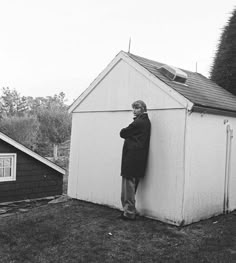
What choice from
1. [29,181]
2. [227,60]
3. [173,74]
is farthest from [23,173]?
[227,60]

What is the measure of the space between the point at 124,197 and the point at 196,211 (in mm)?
1470

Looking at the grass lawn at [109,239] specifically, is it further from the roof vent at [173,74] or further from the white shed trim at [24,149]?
the white shed trim at [24,149]

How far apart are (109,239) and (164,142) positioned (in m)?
2.18

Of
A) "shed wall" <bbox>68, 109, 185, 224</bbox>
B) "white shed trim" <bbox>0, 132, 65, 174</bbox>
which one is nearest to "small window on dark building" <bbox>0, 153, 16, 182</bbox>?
"white shed trim" <bbox>0, 132, 65, 174</bbox>

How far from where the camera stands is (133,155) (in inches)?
245

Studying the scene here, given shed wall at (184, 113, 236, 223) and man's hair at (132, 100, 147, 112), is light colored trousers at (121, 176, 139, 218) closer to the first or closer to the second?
shed wall at (184, 113, 236, 223)

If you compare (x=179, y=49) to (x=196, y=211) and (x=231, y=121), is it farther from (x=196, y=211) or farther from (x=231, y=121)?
(x=196, y=211)

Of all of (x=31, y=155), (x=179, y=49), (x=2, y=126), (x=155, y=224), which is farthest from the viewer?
(x=2, y=126)

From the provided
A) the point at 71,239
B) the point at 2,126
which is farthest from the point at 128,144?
the point at 2,126

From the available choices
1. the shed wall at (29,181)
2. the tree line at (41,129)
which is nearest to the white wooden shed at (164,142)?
the shed wall at (29,181)

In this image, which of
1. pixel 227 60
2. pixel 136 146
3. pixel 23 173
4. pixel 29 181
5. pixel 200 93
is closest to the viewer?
pixel 136 146

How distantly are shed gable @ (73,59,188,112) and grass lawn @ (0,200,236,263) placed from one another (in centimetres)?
241

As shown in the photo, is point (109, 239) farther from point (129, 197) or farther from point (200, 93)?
point (200, 93)

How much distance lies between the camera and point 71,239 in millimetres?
5285
